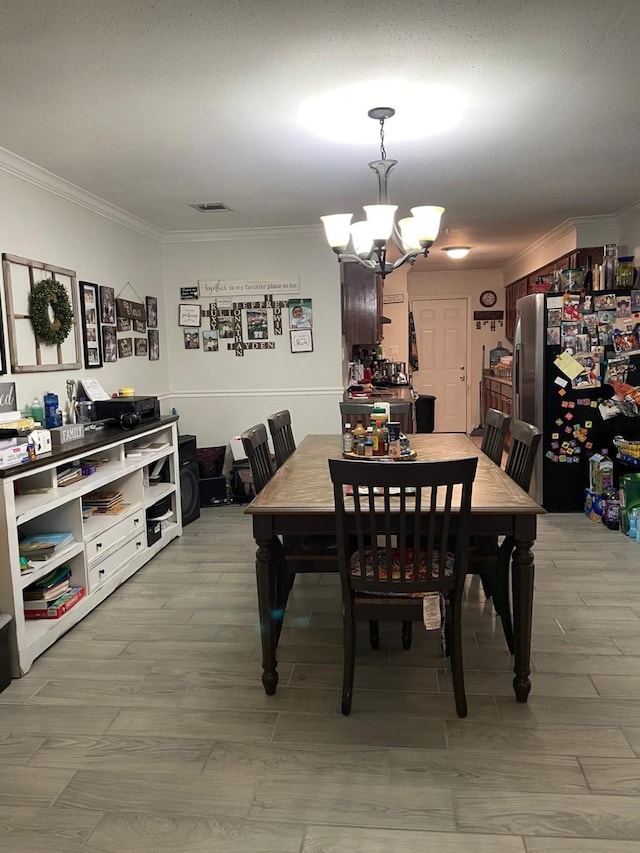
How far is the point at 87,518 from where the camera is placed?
11.5 ft

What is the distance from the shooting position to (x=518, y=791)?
188cm

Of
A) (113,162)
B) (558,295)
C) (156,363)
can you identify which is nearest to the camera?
(113,162)

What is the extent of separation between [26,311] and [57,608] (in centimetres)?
164

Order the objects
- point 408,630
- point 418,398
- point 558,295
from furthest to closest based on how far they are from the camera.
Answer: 1. point 418,398
2. point 558,295
3. point 408,630

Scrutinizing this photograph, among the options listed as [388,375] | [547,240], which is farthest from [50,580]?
[547,240]

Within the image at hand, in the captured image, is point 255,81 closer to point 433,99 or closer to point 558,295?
point 433,99

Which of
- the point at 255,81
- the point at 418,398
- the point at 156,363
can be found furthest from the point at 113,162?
the point at 418,398

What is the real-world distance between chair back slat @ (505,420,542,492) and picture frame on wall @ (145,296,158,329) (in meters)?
3.31

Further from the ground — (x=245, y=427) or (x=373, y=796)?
(x=245, y=427)

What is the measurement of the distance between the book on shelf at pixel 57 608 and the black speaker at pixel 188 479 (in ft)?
5.55

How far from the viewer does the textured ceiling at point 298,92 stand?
2.01 m

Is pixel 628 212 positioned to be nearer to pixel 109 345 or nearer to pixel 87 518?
pixel 109 345

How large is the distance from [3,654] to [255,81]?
8.09 ft

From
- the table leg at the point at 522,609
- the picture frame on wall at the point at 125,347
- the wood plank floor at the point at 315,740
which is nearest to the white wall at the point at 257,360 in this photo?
the picture frame on wall at the point at 125,347
